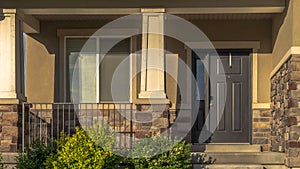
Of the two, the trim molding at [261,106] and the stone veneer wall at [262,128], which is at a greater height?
the trim molding at [261,106]

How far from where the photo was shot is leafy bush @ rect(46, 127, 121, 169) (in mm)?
8250

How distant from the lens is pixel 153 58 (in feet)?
31.5

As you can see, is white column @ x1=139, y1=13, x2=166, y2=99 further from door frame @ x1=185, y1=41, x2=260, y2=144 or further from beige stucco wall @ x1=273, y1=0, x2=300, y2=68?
beige stucco wall @ x1=273, y1=0, x2=300, y2=68

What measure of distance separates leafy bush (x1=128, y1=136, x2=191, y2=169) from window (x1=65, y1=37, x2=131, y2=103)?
249 centimetres

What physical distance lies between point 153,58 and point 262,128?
9.77ft

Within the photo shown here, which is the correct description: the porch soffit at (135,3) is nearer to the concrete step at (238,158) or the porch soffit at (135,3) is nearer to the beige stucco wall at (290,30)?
the beige stucco wall at (290,30)

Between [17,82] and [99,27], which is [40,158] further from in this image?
[99,27]

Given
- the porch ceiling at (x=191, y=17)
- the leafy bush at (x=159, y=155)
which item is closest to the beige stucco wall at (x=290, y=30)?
the porch ceiling at (x=191, y=17)

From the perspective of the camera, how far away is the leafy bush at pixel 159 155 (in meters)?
8.58

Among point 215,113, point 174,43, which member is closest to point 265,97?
point 215,113

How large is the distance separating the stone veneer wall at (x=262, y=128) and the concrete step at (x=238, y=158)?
1550 mm

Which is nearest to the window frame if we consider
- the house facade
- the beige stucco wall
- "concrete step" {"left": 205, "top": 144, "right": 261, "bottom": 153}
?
the house facade

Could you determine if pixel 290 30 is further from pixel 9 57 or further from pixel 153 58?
pixel 9 57

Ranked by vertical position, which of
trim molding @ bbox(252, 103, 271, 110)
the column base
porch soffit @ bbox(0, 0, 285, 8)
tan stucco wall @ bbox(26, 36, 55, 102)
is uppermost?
porch soffit @ bbox(0, 0, 285, 8)
